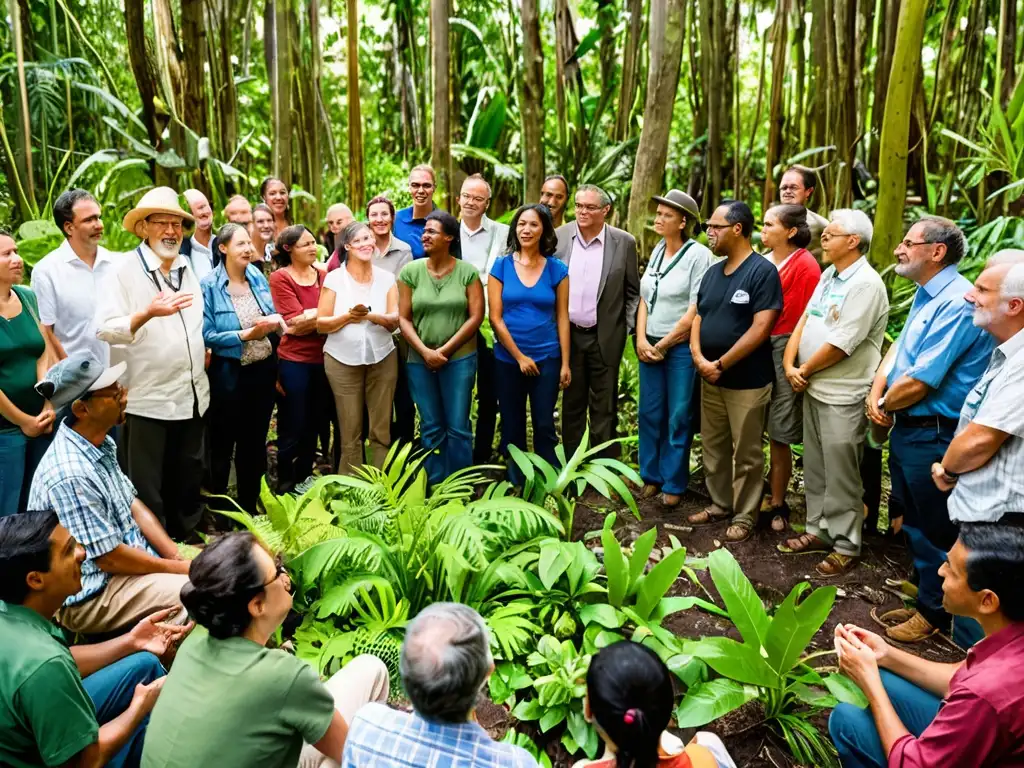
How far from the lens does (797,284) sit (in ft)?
13.7

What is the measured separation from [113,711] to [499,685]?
→ 1305mm

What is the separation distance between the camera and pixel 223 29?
6504 millimetres

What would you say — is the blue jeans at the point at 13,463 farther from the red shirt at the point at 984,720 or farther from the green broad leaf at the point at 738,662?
the red shirt at the point at 984,720

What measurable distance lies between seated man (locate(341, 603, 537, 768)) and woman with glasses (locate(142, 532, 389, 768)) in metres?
0.22

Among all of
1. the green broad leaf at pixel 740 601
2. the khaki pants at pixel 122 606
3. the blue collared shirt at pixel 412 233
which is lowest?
the green broad leaf at pixel 740 601

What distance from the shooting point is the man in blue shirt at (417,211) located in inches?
193

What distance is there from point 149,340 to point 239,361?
57cm

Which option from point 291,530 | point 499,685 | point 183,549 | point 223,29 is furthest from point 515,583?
point 223,29

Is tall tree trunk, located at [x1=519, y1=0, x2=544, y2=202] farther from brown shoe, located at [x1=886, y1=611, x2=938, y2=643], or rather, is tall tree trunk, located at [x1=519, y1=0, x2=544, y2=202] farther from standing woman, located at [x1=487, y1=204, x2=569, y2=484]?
brown shoe, located at [x1=886, y1=611, x2=938, y2=643]

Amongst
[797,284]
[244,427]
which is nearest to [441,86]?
[244,427]

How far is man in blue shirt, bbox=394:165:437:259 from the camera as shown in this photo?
490 cm

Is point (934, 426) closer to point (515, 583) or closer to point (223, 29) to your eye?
point (515, 583)

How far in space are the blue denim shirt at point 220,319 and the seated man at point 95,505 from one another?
1327 mm

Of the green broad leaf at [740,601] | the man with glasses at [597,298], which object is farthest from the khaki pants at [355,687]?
the man with glasses at [597,298]
